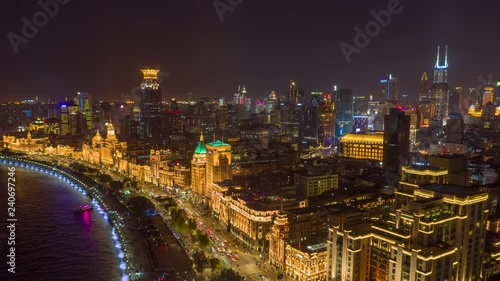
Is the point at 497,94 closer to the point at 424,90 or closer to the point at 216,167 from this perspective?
the point at 424,90

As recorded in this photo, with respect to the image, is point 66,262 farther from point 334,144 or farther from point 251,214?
point 334,144

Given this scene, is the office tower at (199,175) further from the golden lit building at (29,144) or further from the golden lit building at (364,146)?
the golden lit building at (29,144)

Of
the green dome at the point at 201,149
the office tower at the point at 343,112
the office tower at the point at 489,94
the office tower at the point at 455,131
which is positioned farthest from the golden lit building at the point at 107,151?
the office tower at the point at 489,94

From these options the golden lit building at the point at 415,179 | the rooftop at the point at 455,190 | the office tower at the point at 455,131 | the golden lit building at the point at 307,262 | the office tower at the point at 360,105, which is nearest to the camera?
the rooftop at the point at 455,190

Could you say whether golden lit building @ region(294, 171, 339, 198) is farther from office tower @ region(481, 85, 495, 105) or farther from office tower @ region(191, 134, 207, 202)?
office tower @ region(481, 85, 495, 105)

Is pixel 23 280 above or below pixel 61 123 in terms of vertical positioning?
below

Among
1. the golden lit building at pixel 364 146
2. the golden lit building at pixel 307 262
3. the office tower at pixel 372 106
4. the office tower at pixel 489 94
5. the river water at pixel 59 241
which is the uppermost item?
the office tower at pixel 489 94

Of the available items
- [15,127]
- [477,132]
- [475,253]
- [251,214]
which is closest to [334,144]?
[477,132]
